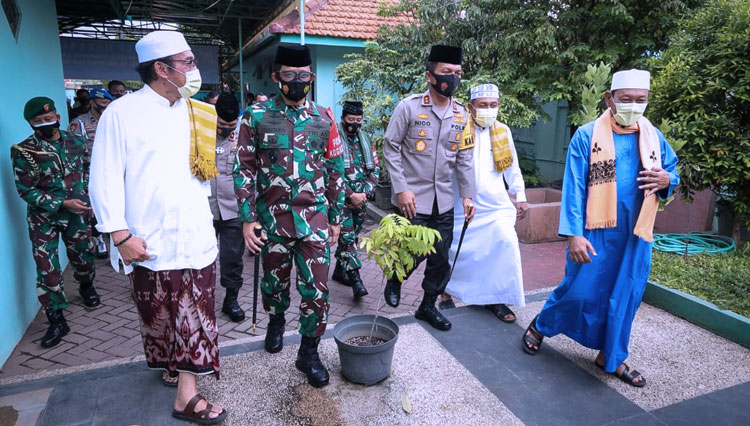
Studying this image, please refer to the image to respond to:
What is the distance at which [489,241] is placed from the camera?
4195 mm

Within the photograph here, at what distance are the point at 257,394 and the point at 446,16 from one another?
649 cm

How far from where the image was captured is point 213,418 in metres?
2.64

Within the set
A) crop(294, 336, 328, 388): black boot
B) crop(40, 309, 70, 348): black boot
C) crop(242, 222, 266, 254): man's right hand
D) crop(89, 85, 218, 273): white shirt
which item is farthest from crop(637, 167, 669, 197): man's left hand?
crop(40, 309, 70, 348): black boot

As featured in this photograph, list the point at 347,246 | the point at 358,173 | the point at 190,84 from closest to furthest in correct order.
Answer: the point at 190,84 < the point at 347,246 < the point at 358,173

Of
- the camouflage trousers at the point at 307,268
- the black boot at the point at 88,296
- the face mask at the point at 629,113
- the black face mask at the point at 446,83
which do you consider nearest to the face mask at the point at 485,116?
the black face mask at the point at 446,83

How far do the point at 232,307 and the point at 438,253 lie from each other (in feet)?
6.35

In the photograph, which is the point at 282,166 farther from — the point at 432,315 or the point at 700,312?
the point at 700,312

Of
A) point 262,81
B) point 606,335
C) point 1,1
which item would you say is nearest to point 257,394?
point 606,335

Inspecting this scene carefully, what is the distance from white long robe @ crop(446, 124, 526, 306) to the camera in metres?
4.10

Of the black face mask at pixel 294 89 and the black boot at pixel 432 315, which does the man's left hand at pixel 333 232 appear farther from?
the black boot at pixel 432 315

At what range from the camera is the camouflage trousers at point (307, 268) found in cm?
299

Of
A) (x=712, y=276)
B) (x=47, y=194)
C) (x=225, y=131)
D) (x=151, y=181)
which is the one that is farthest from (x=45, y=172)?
(x=712, y=276)

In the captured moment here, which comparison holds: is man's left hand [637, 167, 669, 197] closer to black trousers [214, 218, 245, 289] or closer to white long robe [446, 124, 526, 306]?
white long robe [446, 124, 526, 306]

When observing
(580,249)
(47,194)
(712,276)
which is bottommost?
(712,276)
